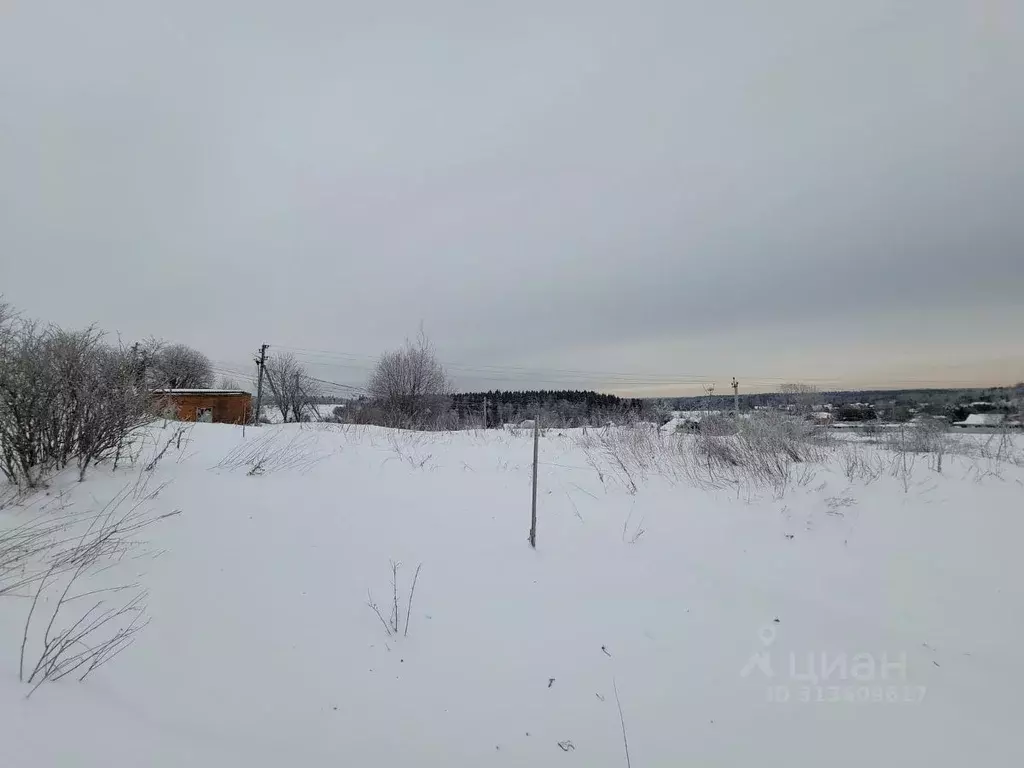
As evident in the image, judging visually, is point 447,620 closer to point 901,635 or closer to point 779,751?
point 779,751

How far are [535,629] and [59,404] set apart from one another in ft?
17.6

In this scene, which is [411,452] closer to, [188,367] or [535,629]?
[535,629]

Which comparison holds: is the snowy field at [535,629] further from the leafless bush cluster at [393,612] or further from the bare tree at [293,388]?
the bare tree at [293,388]

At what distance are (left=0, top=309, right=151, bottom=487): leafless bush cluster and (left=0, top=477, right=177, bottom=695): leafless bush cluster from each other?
1.21 meters

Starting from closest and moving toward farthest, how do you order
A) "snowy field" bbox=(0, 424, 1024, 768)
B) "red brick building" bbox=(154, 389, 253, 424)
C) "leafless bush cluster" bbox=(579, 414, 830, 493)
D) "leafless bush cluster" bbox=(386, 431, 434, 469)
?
"snowy field" bbox=(0, 424, 1024, 768)
"leafless bush cluster" bbox=(579, 414, 830, 493)
"leafless bush cluster" bbox=(386, 431, 434, 469)
"red brick building" bbox=(154, 389, 253, 424)

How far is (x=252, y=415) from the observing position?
92.3 feet

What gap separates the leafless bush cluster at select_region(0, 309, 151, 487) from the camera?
13.8ft

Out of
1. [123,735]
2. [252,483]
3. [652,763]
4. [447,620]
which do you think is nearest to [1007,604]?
[652,763]

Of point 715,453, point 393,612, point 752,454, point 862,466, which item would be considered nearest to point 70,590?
point 393,612

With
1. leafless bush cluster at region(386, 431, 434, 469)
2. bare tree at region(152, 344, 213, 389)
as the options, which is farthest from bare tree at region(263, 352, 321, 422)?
leafless bush cluster at region(386, 431, 434, 469)

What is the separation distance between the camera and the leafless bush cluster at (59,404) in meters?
4.22

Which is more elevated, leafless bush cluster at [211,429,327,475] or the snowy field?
leafless bush cluster at [211,429,327,475]

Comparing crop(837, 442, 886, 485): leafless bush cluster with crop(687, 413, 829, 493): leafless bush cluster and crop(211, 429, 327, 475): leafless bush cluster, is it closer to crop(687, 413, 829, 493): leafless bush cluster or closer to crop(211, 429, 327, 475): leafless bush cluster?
crop(687, 413, 829, 493): leafless bush cluster

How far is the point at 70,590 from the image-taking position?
8.23 ft
